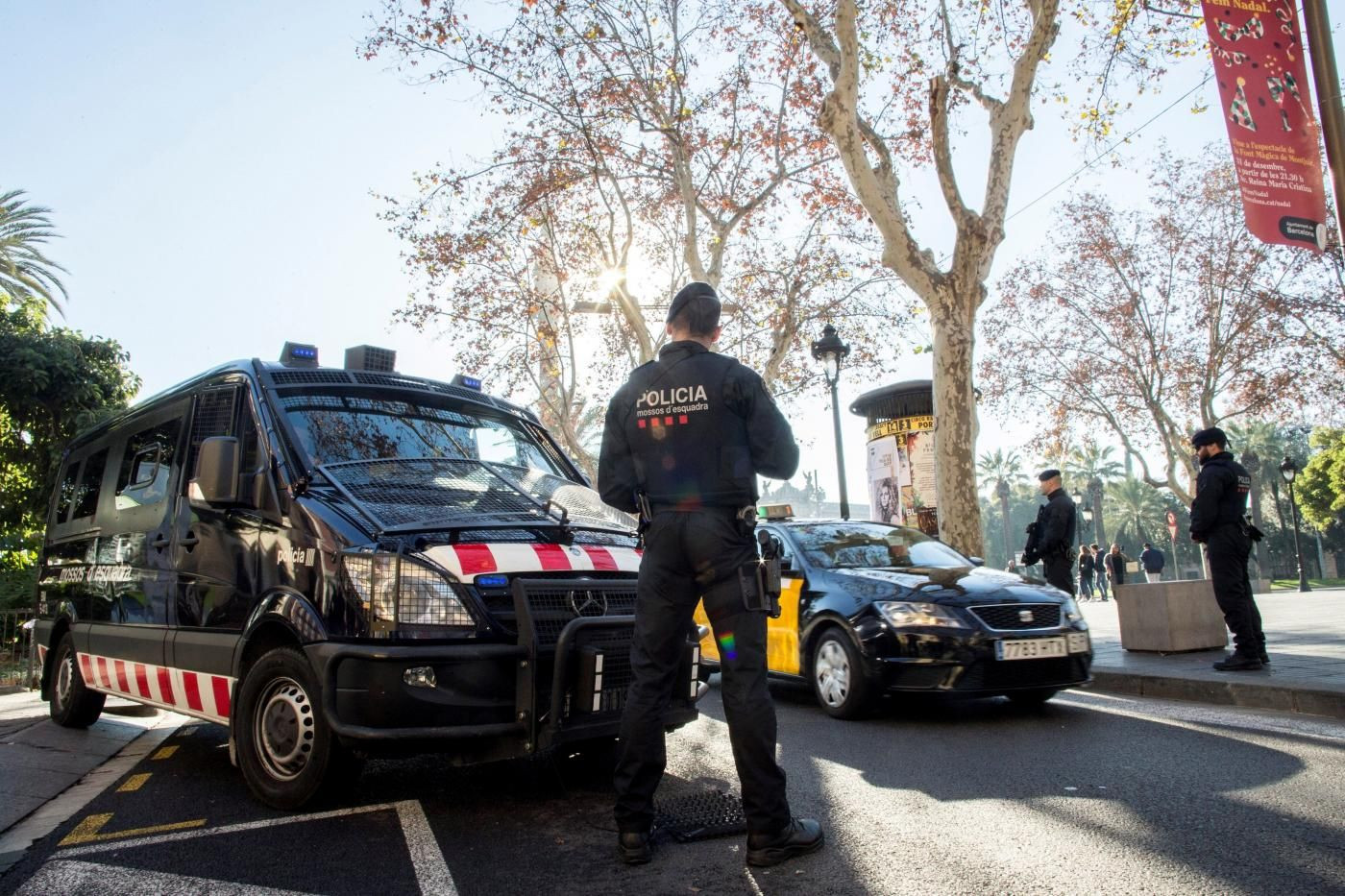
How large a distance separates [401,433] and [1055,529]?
7.21 m

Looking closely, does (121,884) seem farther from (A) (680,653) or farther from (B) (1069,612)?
(B) (1069,612)

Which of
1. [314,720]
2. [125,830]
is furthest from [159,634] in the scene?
[314,720]

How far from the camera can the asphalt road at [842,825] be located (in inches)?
123

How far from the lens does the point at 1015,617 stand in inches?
250

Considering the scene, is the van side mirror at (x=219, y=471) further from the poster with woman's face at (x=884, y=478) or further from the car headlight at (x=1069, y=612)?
the poster with woman's face at (x=884, y=478)

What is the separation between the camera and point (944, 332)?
1289 centimetres

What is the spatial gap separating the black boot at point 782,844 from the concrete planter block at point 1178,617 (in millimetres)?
6740

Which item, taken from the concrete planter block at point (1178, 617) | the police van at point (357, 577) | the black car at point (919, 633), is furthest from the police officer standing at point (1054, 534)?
the police van at point (357, 577)

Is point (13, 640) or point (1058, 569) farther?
point (13, 640)

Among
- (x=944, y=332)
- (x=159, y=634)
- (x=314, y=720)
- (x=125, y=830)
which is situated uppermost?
(x=944, y=332)

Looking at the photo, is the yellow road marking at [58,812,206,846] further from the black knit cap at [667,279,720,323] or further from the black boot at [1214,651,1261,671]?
the black boot at [1214,651,1261,671]

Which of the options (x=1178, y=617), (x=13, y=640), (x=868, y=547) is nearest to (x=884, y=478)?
(x=1178, y=617)

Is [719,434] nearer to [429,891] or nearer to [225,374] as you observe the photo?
[429,891]

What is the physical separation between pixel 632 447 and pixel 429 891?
1.70 m
